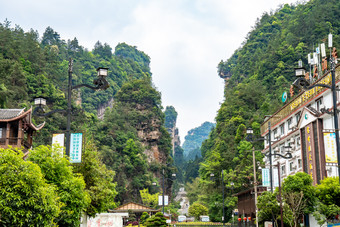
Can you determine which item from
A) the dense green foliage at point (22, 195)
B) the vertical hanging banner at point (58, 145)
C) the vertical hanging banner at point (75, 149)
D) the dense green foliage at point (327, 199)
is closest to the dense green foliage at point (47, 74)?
the vertical hanging banner at point (58, 145)

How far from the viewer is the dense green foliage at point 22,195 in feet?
45.0

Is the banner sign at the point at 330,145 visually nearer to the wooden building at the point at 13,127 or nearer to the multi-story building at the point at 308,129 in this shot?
the multi-story building at the point at 308,129

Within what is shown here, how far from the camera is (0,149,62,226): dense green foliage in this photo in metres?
13.7

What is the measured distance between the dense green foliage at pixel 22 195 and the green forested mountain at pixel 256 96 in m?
51.0

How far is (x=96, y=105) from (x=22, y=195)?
118524mm

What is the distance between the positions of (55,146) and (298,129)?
29469mm

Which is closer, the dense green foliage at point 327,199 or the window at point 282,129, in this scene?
the dense green foliage at point 327,199

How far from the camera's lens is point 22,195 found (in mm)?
14055

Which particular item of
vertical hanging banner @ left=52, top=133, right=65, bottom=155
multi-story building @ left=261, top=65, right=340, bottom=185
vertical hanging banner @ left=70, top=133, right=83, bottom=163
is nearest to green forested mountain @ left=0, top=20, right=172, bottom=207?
multi-story building @ left=261, top=65, right=340, bottom=185

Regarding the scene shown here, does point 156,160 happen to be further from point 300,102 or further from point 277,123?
point 300,102

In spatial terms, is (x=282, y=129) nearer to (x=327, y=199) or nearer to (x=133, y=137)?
(x=327, y=199)

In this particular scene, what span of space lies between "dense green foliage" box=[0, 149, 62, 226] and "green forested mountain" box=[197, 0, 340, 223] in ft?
167

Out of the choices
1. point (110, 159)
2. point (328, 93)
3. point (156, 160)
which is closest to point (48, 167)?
point (328, 93)

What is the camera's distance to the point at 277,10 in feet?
465
